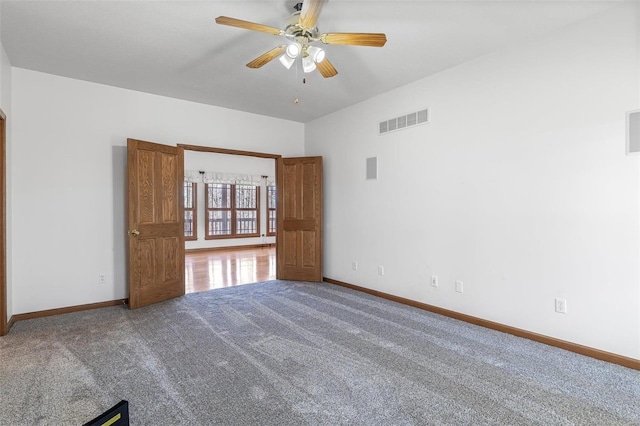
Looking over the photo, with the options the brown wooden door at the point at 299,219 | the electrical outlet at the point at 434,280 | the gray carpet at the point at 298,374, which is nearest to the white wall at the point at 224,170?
the brown wooden door at the point at 299,219

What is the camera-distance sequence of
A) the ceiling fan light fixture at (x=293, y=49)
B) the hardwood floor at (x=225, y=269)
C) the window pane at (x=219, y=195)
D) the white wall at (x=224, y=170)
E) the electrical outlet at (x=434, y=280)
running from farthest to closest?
the window pane at (x=219, y=195)
the white wall at (x=224, y=170)
the hardwood floor at (x=225, y=269)
the electrical outlet at (x=434, y=280)
the ceiling fan light fixture at (x=293, y=49)

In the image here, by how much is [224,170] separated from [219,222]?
1.59 m

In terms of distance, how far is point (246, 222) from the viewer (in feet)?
33.7

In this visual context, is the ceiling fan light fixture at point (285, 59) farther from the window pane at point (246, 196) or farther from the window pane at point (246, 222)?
the window pane at point (246, 222)

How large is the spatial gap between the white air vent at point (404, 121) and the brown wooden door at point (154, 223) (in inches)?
116

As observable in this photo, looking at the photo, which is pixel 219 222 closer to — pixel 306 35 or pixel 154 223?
pixel 154 223

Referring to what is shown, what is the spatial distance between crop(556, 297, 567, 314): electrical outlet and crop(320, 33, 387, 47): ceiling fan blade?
2.73 m

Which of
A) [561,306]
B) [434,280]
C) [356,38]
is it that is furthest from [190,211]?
[561,306]

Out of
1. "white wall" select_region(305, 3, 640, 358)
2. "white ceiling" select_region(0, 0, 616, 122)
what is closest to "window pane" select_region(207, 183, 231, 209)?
"white ceiling" select_region(0, 0, 616, 122)

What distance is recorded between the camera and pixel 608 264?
2648mm

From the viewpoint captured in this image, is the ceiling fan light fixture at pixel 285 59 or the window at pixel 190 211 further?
the window at pixel 190 211

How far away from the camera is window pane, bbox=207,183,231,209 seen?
957 centimetres

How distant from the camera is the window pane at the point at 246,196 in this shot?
10.1 meters

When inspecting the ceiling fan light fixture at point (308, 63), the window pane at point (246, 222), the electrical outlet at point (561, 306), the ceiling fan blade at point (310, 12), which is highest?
the ceiling fan blade at point (310, 12)
